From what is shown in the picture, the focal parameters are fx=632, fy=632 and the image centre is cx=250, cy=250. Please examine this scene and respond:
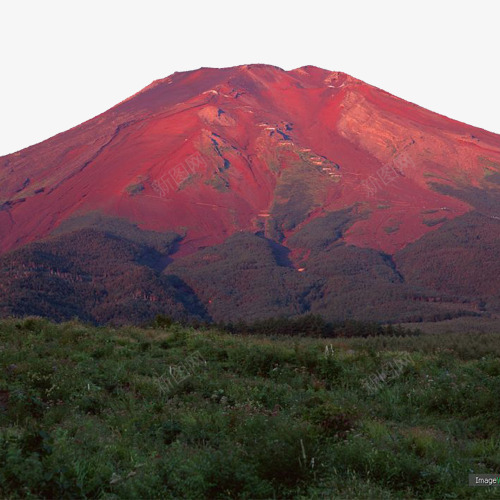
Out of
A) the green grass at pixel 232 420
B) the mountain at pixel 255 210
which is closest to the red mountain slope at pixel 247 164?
the mountain at pixel 255 210

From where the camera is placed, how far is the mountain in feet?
148

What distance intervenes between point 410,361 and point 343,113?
75.9m

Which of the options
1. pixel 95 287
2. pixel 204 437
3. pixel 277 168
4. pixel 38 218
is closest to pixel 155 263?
pixel 95 287

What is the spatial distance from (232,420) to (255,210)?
59.0 meters

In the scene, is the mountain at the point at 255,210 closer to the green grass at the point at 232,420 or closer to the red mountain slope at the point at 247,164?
the red mountain slope at the point at 247,164

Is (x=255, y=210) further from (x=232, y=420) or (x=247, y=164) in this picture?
(x=232, y=420)

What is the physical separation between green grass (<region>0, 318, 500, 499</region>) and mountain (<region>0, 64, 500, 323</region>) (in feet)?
85.1

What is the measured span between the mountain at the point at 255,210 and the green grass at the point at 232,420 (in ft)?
85.1

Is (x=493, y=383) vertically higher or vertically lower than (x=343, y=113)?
lower

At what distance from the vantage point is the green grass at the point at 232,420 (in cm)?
508

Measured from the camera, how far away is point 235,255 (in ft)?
182

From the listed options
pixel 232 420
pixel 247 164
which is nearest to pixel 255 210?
pixel 247 164

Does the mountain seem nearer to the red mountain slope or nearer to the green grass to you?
the red mountain slope

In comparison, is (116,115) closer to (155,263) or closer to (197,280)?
(155,263)
